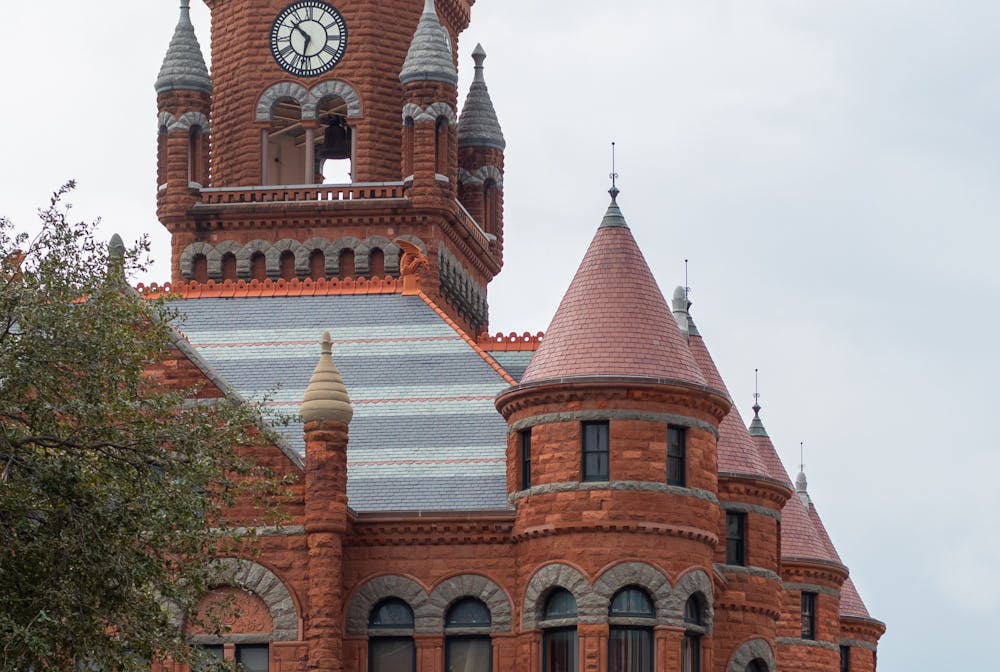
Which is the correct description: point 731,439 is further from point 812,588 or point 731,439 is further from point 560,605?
point 560,605

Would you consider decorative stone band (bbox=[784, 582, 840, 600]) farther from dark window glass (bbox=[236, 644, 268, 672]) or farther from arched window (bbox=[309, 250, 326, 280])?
dark window glass (bbox=[236, 644, 268, 672])

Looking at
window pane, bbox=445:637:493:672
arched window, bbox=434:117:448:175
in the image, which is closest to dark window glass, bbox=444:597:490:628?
window pane, bbox=445:637:493:672

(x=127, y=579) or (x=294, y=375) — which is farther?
(x=294, y=375)

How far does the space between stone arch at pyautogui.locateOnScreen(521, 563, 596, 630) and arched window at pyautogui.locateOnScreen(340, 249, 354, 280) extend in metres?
21.5

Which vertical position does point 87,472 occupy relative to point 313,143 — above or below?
below

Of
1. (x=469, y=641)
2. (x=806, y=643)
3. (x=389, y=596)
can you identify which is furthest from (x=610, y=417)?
(x=806, y=643)

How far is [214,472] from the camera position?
38.8 m

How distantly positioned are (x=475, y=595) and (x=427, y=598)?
974 millimetres

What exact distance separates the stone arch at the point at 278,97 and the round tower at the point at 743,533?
1505cm

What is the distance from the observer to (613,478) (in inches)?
2042

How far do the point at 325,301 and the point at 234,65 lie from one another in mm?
13084

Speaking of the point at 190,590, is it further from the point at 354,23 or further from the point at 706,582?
the point at 354,23

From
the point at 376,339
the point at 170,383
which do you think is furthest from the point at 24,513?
the point at 376,339

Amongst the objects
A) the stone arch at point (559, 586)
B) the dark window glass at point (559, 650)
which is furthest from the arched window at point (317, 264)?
the dark window glass at point (559, 650)
